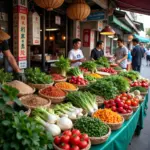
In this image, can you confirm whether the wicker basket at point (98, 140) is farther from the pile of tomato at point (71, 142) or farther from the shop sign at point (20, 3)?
the shop sign at point (20, 3)

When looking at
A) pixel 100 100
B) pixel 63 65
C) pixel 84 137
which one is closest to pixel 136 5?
pixel 63 65

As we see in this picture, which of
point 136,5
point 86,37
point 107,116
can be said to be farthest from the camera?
point 86,37

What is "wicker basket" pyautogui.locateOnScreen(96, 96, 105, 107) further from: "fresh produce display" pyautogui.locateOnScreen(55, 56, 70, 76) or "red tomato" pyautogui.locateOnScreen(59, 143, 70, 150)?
"red tomato" pyautogui.locateOnScreen(59, 143, 70, 150)

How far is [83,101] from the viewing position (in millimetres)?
3359

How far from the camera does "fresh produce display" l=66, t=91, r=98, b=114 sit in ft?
10.9

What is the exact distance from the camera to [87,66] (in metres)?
6.07

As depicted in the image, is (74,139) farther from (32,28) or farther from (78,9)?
(32,28)

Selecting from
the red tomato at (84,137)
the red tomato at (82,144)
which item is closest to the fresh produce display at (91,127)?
the red tomato at (84,137)

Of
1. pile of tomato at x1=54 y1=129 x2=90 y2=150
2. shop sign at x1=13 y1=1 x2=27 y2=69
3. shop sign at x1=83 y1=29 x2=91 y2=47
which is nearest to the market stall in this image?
pile of tomato at x1=54 y1=129 x2=90 y2=150

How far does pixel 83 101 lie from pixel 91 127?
841 mm

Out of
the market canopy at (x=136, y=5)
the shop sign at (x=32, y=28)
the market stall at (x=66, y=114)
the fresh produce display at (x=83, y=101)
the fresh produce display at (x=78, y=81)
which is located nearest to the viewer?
the market stall at (x=66, y=114)

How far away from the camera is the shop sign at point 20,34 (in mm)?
5855

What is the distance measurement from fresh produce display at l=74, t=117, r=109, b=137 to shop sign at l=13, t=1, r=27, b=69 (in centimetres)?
395

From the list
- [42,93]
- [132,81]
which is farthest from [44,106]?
[132,81]
